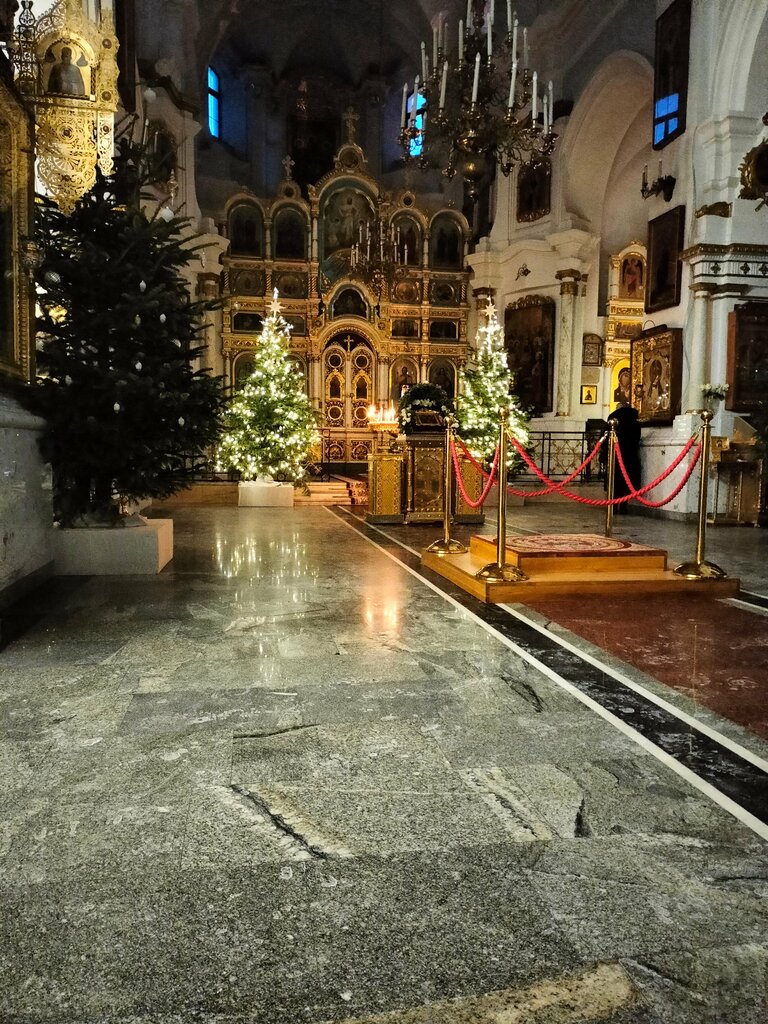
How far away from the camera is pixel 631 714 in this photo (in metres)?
3.08

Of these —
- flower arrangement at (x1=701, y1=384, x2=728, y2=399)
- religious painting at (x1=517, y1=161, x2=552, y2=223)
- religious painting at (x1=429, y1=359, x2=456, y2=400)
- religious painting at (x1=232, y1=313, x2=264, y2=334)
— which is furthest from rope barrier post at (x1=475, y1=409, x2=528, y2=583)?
religious painting at (x1=429, y1=359, x2=456, y2=400)

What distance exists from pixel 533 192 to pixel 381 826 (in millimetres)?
21223

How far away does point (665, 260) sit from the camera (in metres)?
12.7

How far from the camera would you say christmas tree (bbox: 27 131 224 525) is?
583 cm

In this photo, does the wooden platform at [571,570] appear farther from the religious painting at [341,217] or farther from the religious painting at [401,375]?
the religious painting at [341,217]

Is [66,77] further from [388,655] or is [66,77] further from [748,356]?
[748,356]

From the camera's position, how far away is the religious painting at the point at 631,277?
20453 millimetres

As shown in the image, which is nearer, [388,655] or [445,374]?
[388,655]

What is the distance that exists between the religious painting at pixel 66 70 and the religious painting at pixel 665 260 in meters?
9.50

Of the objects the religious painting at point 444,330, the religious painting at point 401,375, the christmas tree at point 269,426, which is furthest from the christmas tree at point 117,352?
the religious painting at point 444,330

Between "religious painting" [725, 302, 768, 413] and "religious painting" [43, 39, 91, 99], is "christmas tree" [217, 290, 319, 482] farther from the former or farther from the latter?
"religious painting" [43, 39, 91, 99]

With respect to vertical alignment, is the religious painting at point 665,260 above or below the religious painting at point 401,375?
above

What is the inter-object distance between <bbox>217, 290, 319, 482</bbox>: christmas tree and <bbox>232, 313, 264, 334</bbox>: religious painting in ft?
25.3

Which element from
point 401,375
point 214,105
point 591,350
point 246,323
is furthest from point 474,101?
point 214,105
